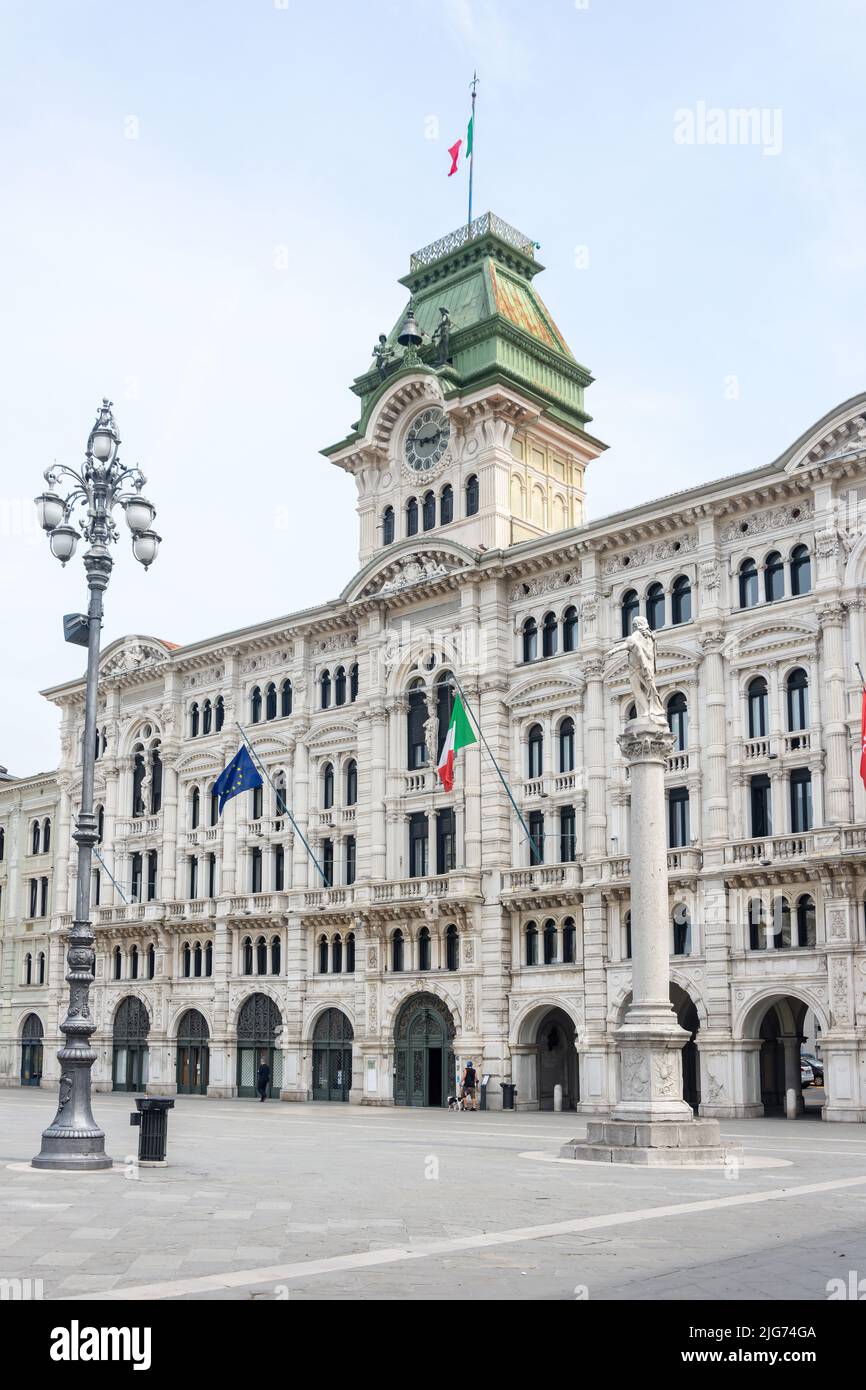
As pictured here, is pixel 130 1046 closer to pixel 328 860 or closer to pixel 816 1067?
pixel 328 860

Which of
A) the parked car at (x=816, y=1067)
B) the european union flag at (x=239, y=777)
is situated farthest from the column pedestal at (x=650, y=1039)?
the parked car at (x=816, y=1067)

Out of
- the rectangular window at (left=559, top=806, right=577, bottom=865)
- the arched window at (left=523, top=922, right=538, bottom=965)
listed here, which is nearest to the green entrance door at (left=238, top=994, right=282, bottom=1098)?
the arched window at (left=523, top=922, right=538, bottom=965)

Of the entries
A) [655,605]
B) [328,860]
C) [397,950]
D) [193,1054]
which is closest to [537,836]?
[397,950]

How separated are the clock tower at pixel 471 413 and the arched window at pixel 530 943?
1378cm

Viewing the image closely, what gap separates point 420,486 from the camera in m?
58.1

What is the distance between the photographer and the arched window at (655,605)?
159 ft

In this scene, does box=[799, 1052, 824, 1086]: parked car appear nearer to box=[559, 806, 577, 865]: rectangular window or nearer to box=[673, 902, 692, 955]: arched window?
box=[559, 806, 577, 865]: rectangular window

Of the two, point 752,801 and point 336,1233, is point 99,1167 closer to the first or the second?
point 336,1233

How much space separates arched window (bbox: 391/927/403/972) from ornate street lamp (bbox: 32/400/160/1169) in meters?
29.4

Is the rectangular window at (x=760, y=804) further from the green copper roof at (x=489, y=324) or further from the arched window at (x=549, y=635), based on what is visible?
the green copper roof at (x=489, y=324)

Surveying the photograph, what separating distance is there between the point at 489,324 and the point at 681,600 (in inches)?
586

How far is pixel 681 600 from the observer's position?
47938 mm

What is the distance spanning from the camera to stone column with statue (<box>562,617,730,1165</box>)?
25.2 metres
